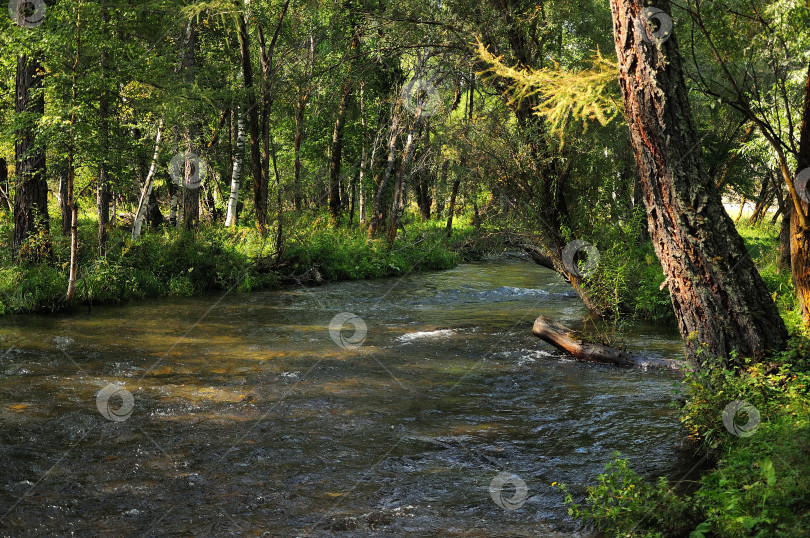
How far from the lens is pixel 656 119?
19.5 ft

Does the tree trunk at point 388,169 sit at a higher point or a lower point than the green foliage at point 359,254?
higher

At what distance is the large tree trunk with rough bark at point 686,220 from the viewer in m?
5.81

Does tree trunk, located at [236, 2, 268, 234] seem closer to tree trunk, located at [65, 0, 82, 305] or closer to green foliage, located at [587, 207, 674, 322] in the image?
tree trunk, located at [65, 0, 82, 305]

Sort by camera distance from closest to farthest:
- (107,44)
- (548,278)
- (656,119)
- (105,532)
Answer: (105,532)
(656,119)
(107,44)
(548,278)

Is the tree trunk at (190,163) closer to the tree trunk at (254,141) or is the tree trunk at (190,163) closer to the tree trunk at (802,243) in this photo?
the tree trunk at (254,141)

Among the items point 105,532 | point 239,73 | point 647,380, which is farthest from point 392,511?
point 239,73

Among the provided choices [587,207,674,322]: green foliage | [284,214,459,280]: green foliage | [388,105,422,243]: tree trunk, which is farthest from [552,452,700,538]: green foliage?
[388,105,422,243]: tree trunk

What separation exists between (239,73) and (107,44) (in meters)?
13.4

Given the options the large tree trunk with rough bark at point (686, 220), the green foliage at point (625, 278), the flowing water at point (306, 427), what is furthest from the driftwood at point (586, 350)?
the large tree trunk with rough bark at point (686, 220)

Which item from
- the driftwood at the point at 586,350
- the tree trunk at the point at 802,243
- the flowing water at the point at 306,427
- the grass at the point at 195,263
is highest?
the tree trunk at the point at 802,243

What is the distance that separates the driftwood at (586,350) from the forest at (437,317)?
0.04 metres

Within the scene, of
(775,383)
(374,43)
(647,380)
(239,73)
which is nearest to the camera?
(775,383)

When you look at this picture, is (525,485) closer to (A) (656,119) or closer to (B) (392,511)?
(B) (392,511)

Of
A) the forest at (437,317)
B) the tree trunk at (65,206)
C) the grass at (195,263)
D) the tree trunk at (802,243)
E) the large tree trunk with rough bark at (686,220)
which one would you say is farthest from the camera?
the tree trunk at (65,206)
